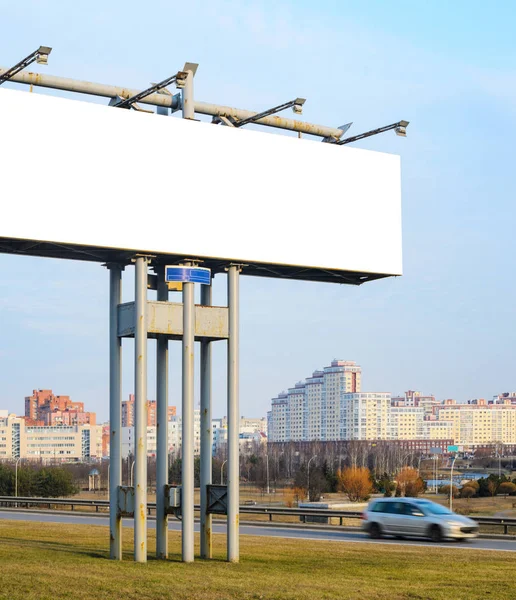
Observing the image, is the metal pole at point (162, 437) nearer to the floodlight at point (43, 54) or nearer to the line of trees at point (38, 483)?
the floodlight at point (43, 54)

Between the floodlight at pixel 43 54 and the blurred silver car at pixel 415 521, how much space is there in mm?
17362

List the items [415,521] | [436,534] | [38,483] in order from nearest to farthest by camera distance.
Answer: [436,534] → [415,521] → [38,483]

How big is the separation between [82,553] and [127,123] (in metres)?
8.03

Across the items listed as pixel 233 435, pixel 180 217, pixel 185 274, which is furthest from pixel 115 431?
pixel 180 217

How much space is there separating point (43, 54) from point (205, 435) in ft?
23.4

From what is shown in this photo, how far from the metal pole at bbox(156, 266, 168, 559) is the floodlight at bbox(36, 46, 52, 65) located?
447 cm

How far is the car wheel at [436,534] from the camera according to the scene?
27.5 m

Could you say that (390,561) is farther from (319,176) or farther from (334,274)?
(319,176)

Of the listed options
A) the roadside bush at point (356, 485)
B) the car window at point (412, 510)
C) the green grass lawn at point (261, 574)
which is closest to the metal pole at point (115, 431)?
the green grass lawn at point (261, 574)

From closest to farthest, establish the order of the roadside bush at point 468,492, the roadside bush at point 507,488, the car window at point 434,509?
1. the car window at point 434,509
2. the roadside bush at point 468,492
3. the roadside bush at point 507,488

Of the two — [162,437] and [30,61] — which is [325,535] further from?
[30,61]

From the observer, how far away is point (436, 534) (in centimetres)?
2755

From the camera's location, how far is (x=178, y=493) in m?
17.7

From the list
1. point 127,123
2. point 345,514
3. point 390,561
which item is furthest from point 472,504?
point 127,123
